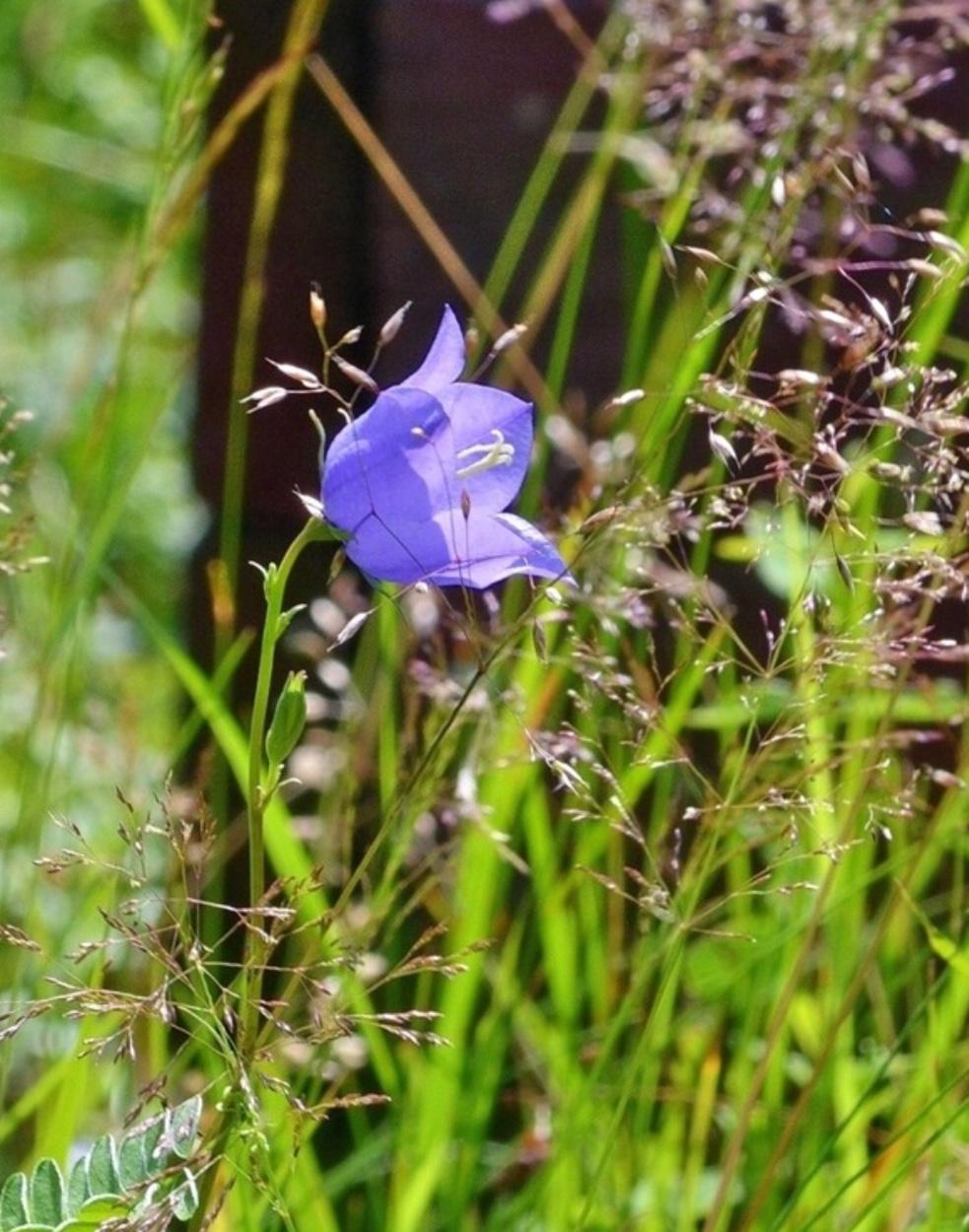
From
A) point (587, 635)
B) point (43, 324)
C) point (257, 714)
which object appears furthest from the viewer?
point (43, 324)

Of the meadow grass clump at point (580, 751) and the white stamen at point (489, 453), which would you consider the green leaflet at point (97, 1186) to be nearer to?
the meadow grass clump at point (580, 751)

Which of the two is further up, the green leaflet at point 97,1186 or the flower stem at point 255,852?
the flower stem at point 255,852

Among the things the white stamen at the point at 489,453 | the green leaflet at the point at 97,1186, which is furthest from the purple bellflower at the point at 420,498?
the green leaflet at the point at 97,1186

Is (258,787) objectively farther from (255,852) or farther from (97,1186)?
(97,1186)

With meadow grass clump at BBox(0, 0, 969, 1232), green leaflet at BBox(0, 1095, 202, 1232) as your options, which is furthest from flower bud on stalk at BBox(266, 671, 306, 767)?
green leaflet at BBox(0, 1095, 202, 1232)

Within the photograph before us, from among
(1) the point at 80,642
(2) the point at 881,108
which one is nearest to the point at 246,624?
(1) the point at 80,642

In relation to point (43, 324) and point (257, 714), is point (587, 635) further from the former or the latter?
point (43, 324)

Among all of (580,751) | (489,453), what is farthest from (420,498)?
(580,751)
